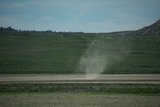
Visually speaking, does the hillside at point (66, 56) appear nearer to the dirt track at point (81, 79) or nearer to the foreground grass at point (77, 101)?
the dirt track at point (81, 79)

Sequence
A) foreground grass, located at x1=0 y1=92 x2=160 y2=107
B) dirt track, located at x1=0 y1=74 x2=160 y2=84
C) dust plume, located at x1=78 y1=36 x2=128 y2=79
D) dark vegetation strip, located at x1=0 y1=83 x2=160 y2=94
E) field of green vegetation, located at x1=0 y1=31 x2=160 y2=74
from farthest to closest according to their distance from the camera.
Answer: dust plume, located at x1=78 y1=36 x2=128 y2=79 < field of green vegetation, located at x1=0 y1=31 x2=160 y2=74 < dirt track, located at x1=0 y1=74 x2=160 y2=84 < dark vegetation strip, located at x1=0 y1=83 x2=160 y2=94 < foreground grass, located at x1=0 y1=92 x2=160 y2=107

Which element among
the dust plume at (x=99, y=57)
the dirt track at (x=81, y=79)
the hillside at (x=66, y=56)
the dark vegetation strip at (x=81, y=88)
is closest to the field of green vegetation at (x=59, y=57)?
the hillside at (x=66, y=56)

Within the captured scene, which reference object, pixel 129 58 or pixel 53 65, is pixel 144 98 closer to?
pixel 53 65

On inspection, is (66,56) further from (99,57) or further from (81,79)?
(81,79)

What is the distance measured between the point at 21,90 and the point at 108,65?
966 inches

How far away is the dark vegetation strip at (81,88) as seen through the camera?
2689 cm

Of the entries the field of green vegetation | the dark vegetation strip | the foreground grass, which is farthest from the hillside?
the foreground grass

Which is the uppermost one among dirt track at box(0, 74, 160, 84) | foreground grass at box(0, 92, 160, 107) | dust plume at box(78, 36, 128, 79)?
dust plume at box(78, 36, 128, 79)

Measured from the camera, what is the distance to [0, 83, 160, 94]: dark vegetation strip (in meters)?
26.9

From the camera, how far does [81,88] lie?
91.1ft

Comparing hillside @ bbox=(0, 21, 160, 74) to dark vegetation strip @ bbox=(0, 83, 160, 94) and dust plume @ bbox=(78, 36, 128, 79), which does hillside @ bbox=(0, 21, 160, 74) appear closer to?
dust plume @ bbox=(78, 36, 128, 79)

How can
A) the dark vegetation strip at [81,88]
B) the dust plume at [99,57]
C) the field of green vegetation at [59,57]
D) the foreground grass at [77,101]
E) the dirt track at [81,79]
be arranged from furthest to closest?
the dust plume at [99,57] → the field of green vegetation at [59,57] → the dirt track at [81,79] → the dark vegetation strip at [81,88] → the foreground grass at [77,101]

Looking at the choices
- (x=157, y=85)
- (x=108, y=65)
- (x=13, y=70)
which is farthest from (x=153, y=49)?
(x=157, y=85)

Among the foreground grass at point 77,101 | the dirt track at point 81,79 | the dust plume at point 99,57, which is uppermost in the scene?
the dust plume at point 99,57
